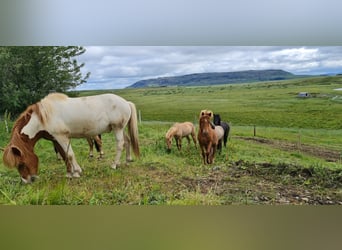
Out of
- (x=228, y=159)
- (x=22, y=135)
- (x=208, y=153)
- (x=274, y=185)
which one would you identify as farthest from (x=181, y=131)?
(x=22, y=135)

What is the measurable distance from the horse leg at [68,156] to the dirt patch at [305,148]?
853mm

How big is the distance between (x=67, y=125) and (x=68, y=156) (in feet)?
0.53

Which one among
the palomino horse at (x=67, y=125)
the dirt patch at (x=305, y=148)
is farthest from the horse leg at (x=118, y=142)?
the dirt patch at (x=305, y=148)

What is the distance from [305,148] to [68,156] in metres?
1.23

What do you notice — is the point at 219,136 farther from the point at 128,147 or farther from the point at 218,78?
the point at 128,147

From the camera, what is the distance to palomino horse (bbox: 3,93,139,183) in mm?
2039

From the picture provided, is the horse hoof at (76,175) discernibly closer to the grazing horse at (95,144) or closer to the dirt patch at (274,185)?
the grazing horse at (95,144)

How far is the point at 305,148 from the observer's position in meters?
2.06

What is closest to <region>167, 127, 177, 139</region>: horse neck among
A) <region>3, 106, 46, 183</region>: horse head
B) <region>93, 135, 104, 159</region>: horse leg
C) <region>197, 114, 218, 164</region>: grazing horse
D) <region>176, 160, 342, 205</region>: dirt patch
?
<region>197, 114, 218, 164</region>: grazing horse

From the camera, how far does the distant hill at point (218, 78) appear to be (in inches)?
81.7

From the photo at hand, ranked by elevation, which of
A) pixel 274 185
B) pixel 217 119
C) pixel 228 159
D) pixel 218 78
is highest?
pixel 218 78

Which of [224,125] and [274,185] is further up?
[224,125]

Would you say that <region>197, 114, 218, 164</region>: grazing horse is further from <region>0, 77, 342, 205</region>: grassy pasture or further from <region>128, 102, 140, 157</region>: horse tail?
<region>128, 102, 140, 157</region>: horse tail
